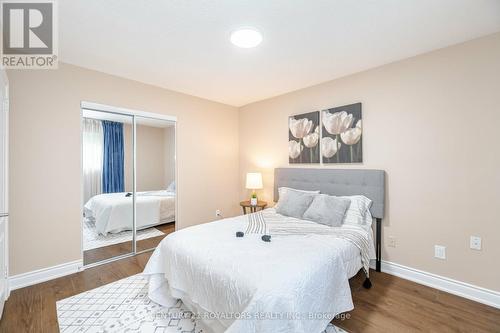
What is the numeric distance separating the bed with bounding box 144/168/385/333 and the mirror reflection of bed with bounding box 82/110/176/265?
4.48ft

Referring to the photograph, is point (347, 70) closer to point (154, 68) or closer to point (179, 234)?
point (154, 68)

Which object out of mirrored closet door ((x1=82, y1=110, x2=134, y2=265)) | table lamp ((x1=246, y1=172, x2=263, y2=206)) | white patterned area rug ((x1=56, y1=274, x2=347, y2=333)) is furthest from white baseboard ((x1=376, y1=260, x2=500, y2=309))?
mirrored closet door ((x1=82, y1=110, x2=134, y2=265))

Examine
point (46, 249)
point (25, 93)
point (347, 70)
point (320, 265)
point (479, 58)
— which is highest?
point (347, 70)

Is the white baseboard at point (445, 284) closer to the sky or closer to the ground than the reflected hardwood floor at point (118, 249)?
closer to the ground

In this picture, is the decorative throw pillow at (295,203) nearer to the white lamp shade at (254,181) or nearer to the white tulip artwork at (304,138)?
the white tulip artwork at (304,138)

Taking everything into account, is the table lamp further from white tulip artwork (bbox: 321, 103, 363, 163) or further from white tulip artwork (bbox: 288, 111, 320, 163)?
white tulip artwork (bbox: 321, 103, 363, 163)

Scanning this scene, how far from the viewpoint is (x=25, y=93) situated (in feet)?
7.83

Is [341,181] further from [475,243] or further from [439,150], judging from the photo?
[475,243]

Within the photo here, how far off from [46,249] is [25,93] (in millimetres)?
1713

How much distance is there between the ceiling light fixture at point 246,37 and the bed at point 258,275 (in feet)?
6.14

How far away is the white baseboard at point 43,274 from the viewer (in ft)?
7.58

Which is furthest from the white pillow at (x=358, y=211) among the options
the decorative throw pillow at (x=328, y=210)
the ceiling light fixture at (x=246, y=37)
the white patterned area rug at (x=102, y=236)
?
the white patterned area rug at (x=102, y=236)

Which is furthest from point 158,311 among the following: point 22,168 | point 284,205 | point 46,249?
point 22,168

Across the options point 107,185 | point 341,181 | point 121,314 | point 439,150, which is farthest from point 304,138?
point 121,314
